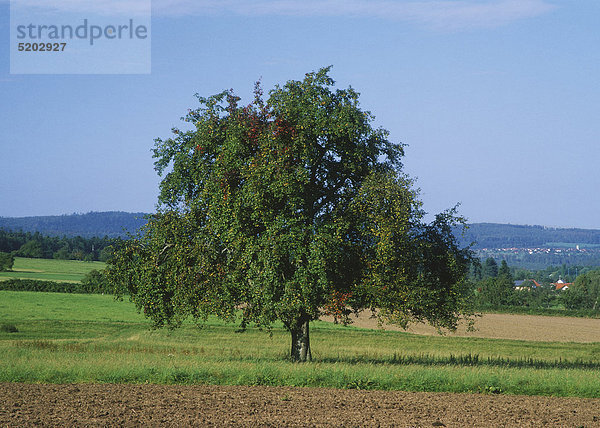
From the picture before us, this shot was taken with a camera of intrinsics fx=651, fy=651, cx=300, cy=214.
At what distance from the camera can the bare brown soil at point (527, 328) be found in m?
60.2

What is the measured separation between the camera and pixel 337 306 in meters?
24.3

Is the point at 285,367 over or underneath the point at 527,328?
over

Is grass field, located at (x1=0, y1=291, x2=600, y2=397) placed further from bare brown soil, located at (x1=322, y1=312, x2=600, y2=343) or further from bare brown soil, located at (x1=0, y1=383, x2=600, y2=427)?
bare brown soil, located at (x1=322, y1=312, x2=600, y2=343)

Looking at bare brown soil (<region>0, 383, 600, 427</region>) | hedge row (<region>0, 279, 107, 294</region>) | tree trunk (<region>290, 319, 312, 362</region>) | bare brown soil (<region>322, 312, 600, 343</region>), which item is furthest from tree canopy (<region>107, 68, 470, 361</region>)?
hedge row (<region>0, 279, 107, 294</region>)

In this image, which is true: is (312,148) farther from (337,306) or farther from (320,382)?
(320,382)

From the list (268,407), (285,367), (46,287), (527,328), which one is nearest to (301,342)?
(285,367)

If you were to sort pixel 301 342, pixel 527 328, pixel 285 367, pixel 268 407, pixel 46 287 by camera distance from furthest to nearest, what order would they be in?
pixel 46 287 < pixel 527 328 < pixel 301 342 < pixel 285 367 < pixel 268 407

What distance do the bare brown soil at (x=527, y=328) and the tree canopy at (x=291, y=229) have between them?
24727 millimetres

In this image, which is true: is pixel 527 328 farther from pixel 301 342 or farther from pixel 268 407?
pixel 268 407

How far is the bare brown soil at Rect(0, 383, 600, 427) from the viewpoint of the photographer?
15398 millimetres

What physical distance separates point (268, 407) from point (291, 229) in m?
8.29

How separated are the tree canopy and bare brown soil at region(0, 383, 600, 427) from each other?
5.36 meters

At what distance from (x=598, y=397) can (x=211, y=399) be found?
11862mm

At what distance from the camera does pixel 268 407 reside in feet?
55.5
